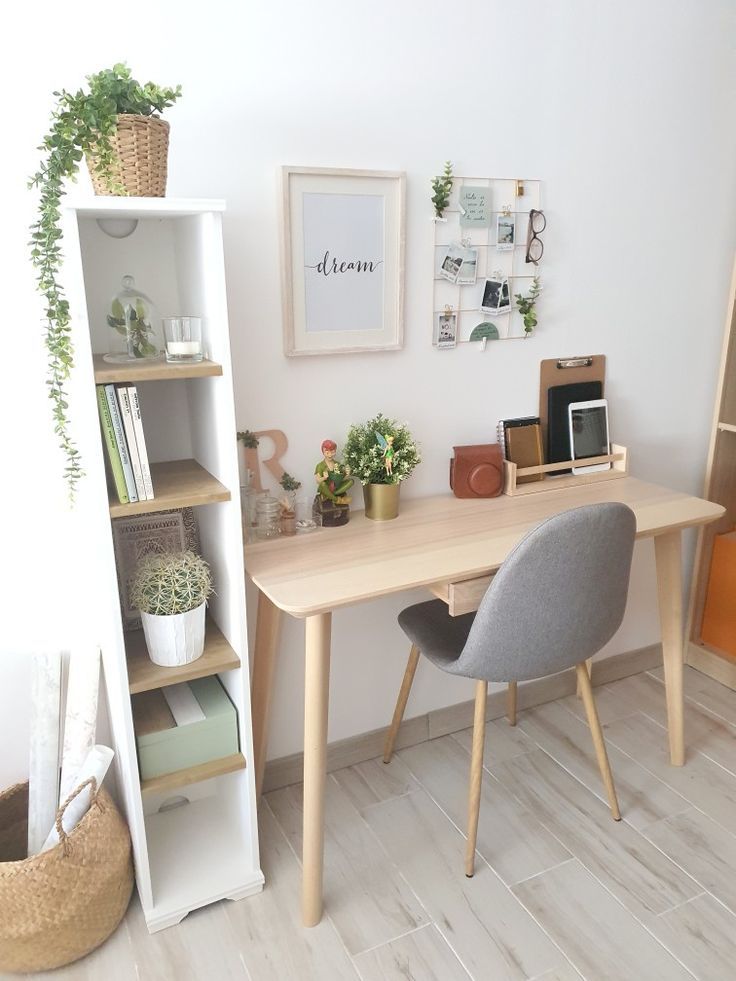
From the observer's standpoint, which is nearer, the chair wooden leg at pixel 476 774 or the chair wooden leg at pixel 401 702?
the chair wooden leg at pixel 476 774

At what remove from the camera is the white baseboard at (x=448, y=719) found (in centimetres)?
215

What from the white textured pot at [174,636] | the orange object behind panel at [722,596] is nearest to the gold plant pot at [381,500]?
the white textured pot at [174,636]

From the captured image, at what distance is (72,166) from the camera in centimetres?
129

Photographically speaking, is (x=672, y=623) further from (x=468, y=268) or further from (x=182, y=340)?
(x=182, y=340)

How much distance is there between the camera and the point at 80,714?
172 centimetres

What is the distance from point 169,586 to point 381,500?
58cm

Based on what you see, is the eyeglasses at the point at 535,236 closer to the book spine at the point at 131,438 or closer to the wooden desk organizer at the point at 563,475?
the wooden desk organizer at the point at 563,475

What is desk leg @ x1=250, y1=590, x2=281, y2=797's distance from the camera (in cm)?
187

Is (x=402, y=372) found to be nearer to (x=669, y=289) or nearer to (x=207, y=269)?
(x=207, y=269)

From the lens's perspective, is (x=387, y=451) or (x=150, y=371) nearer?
(x=150, y=371)

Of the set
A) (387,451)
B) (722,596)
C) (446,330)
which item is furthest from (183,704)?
(722,596)

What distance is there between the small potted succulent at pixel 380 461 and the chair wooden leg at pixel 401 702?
0.44 meters

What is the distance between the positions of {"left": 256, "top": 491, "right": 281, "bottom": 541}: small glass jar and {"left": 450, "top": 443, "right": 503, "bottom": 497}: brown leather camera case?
1.69 feet

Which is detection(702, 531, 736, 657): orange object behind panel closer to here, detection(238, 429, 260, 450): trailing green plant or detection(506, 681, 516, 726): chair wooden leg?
detection(506, 681, 516, 726): chair wooden leg
